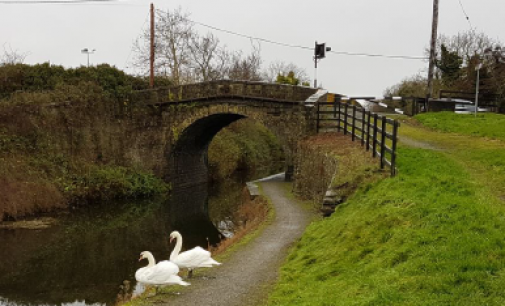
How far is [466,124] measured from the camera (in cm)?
1847

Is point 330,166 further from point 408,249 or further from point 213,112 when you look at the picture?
point 213,112

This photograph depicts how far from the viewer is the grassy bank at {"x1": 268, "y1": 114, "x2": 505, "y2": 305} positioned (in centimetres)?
529

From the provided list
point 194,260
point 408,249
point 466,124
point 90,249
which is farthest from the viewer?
point 466,124

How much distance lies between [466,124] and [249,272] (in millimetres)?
12872

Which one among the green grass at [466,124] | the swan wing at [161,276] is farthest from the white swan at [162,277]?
the green grass at [466,124]

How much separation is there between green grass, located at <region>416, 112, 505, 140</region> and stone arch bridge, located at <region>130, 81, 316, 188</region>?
16.7ft

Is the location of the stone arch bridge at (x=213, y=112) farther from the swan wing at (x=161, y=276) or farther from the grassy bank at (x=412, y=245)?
the swan wing at (x=161, y=276)

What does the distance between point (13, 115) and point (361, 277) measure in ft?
57.8

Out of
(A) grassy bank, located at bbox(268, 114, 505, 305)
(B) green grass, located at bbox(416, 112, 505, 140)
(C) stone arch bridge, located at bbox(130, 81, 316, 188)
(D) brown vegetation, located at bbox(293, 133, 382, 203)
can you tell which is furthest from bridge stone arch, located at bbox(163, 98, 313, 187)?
(A) grassy bank, located at bbox(268, 114, 505, 305)

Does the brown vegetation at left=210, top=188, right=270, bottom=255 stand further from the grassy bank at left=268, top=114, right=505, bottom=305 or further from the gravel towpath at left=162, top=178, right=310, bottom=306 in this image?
the grassy bank at left=268, top=114, right=505, bottom=305

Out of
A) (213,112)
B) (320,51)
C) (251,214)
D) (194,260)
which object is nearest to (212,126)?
(213,112)

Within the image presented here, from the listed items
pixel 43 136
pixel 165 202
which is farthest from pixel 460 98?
pixel 43 136

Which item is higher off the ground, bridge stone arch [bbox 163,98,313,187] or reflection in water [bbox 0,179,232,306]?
bridge stone arch [bbox 163,98,313,187]

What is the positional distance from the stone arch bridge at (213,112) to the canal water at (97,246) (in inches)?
116
